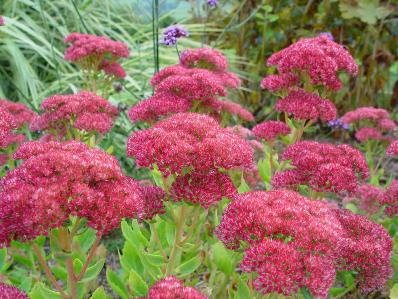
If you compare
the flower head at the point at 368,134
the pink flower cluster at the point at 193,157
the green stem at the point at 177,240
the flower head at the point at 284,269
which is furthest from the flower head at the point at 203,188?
the flower head at the point at 368,134

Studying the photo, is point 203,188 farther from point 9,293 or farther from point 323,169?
point 9,293

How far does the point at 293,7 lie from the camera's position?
6.09 meters

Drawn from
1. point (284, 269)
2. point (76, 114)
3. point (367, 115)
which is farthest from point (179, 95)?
point (367, 115)

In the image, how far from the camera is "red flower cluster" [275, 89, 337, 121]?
2334mm

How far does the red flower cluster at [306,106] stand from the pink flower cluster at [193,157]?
1.87 feet

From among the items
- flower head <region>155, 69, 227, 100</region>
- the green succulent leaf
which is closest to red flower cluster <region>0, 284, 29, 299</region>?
the green succulent leaf

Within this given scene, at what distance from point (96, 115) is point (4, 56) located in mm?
3366

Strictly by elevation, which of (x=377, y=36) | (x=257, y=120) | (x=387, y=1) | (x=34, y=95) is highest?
(x=387, y=1)

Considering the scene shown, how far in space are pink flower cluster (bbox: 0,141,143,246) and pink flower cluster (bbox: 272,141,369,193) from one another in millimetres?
772

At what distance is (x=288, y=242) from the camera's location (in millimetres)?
1563

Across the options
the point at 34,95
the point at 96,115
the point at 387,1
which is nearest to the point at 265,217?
the point at 96,115

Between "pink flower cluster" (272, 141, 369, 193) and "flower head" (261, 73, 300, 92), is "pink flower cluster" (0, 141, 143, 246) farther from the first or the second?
"flower head" (261, 73, 300, 92)

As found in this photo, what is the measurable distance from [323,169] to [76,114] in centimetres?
114

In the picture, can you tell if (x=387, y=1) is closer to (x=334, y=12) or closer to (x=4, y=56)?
(x=334, y=12)
